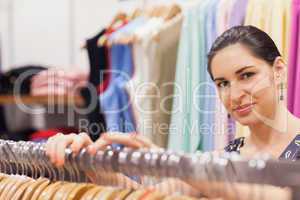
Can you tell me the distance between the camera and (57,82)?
185cm

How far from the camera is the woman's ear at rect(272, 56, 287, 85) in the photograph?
673 mm

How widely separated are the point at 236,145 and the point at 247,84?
0.11m

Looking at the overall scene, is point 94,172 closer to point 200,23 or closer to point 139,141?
point 139,141

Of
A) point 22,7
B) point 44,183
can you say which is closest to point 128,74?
point 44,183

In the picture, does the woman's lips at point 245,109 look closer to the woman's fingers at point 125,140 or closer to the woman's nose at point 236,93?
the woman's nose at point 236,93

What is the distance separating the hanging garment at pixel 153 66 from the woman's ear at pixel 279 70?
42 centimetres

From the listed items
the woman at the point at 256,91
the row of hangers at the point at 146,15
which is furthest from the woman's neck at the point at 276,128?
the row of hangers at the point at 146,15

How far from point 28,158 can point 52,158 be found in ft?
0.16

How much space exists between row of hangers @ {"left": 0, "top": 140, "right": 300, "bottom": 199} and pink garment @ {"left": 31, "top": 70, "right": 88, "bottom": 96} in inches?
42.5

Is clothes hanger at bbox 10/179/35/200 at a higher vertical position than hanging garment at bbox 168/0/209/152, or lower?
lower

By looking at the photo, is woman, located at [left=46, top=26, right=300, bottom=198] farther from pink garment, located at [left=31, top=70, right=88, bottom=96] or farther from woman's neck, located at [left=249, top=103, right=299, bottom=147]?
pink garment, located at [left=31, top=70, right=88, bottom=96]

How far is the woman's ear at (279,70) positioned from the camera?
67 centimetres

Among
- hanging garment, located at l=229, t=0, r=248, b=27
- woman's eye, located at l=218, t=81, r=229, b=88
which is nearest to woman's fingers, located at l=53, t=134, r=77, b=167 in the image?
woman's eye, located at l=218, t=81, r=229, b=88

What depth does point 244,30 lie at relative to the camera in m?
0.68
